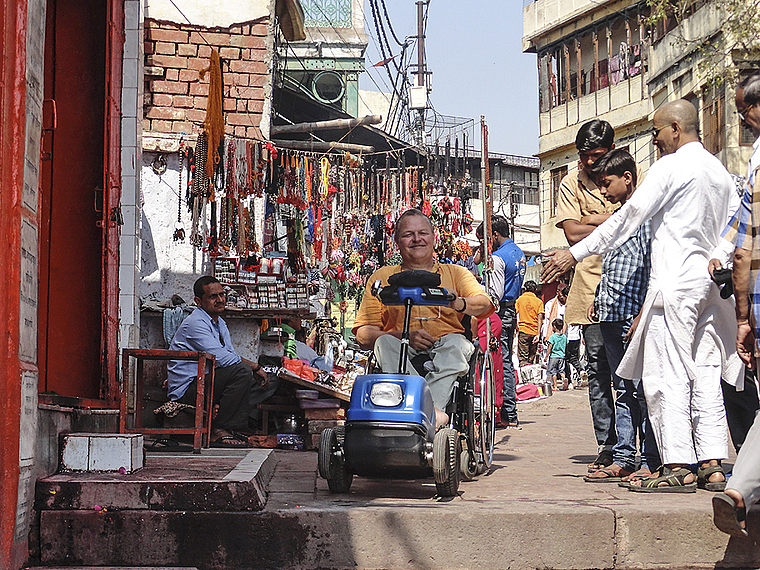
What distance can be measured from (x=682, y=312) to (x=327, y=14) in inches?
885

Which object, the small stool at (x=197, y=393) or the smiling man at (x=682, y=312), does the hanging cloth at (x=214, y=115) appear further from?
the smiling man at (x=682, y=312)

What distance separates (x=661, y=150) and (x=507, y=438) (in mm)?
4036

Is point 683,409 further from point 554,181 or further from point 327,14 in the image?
point 554,181

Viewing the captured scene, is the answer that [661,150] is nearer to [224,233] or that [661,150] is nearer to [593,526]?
[593,526]

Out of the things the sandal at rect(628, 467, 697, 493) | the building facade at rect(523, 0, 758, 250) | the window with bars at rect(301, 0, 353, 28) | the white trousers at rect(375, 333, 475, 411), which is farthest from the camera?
the window with bars at rect(301, 0, 353, 28)

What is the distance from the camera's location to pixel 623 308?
5.18 metres

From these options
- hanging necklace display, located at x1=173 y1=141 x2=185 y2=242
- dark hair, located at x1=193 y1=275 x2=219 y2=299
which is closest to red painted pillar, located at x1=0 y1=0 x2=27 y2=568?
dark hair, located at x1=193 y1=275 x2=219 y2=299

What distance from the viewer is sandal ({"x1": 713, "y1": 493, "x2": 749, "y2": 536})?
11.2ft

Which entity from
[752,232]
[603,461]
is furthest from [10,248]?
[603,461]

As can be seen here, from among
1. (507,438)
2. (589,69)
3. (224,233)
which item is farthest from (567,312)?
(589,69)

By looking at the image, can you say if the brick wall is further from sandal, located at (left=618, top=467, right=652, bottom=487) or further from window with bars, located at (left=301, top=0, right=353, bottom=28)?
window with bars, located at (left=301, top=0, right=353, bottom=28)

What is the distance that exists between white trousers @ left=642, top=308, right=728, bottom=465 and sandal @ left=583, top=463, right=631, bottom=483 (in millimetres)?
603

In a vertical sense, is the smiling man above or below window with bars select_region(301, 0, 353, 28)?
below

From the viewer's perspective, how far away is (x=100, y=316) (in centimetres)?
551
